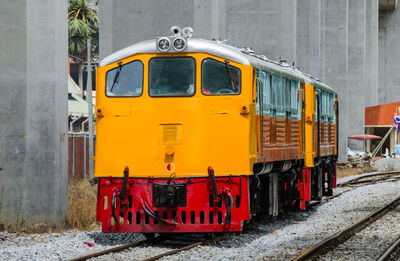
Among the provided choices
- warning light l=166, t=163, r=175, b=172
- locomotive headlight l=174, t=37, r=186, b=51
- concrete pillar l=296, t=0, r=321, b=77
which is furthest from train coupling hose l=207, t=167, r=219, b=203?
concrete pillar l=296, t=0, r=321, b=77

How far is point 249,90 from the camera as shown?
11734mm

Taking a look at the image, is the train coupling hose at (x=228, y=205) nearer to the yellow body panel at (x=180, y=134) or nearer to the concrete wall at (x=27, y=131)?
the yellow body panel at (x=180, y=134)

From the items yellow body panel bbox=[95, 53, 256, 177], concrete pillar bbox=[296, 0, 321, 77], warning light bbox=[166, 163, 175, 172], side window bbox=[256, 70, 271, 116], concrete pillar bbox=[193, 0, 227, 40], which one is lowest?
warning light bbox=[166, 163, 175, 172]

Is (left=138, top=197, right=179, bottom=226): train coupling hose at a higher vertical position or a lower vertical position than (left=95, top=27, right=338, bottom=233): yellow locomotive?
lower

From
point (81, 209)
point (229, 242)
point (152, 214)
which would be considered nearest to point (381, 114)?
point (81, 209)

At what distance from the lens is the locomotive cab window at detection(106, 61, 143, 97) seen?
1191 cm

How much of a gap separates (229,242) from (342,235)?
2.14m

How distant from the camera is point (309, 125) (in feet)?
55.9

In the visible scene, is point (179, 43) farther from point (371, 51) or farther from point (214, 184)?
point (371, 51)

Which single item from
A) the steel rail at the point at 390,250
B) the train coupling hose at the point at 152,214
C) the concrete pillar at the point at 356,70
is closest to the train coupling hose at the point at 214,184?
the train coupling hose at the point at 152,214

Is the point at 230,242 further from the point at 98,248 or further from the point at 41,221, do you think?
the point at 41,221

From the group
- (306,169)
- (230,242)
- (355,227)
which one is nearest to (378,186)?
(306,169)

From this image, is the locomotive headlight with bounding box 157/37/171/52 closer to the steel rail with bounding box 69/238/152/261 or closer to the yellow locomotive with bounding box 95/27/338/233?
the yellow locomotive with bounding box 95/27/338/233

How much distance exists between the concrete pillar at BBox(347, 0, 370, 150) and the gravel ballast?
42.7 m
